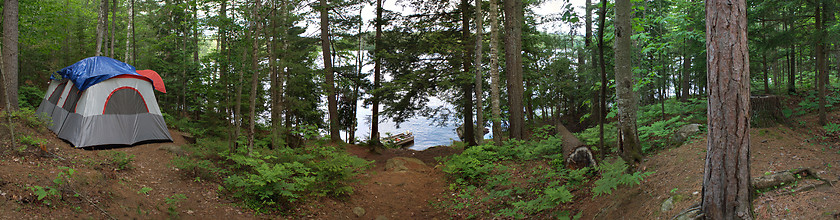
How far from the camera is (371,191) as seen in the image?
8.32 metres

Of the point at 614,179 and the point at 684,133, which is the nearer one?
the point at 614,179

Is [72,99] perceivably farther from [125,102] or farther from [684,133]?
[684,133]

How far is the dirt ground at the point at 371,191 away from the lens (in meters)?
4.16

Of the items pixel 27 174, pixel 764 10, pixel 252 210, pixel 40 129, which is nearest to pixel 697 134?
pixel 764 10

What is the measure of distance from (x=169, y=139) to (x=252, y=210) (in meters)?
5.00

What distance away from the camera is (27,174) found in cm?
547

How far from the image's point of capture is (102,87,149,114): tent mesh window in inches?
354

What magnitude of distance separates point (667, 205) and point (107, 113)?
10967mm

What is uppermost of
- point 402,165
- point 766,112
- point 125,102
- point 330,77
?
point 330,77

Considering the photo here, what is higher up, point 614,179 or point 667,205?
point 614,179

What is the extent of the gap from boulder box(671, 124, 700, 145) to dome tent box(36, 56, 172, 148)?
37.3 ft

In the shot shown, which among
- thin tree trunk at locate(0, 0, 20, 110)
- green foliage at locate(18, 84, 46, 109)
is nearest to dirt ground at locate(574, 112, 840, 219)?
thin tree trunk at locate(0, 0, 20, 110)

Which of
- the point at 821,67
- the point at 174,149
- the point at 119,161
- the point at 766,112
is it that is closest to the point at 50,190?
the point at 119,161

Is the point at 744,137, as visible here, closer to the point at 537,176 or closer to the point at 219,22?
the point at 537,176
